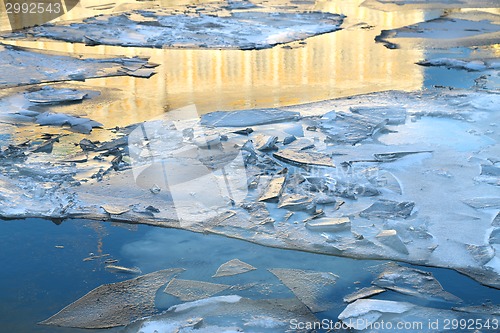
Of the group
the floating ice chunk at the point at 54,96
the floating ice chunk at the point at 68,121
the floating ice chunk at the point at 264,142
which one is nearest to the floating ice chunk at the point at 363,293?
the floating ice chunk at the point at 264,142

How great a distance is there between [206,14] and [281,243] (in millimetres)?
9985

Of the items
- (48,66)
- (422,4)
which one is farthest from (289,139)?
(422,4)

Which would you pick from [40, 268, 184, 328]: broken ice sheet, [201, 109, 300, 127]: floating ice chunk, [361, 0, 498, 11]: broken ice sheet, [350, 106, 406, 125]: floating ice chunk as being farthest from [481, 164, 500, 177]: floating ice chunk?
[361, 0, 498, 11]: broken ice sheet

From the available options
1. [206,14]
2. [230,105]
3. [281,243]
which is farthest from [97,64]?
[281,243]

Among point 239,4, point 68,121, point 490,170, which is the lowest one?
point 490,170

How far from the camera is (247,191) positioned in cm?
562

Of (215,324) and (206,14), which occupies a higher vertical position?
(206,14)

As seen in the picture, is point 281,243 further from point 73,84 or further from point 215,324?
point 73,84

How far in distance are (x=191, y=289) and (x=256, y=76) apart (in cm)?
561

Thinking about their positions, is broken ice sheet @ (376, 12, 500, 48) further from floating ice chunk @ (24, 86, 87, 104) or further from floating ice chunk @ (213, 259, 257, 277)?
floating ice chunk @ (213, 259, 257, 277)

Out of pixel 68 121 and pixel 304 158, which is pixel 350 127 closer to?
pixel 304 158

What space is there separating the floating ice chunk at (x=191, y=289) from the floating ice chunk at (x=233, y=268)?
0.48 ft

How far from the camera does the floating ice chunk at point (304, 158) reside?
20.1 ft

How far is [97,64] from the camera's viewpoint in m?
10.2
